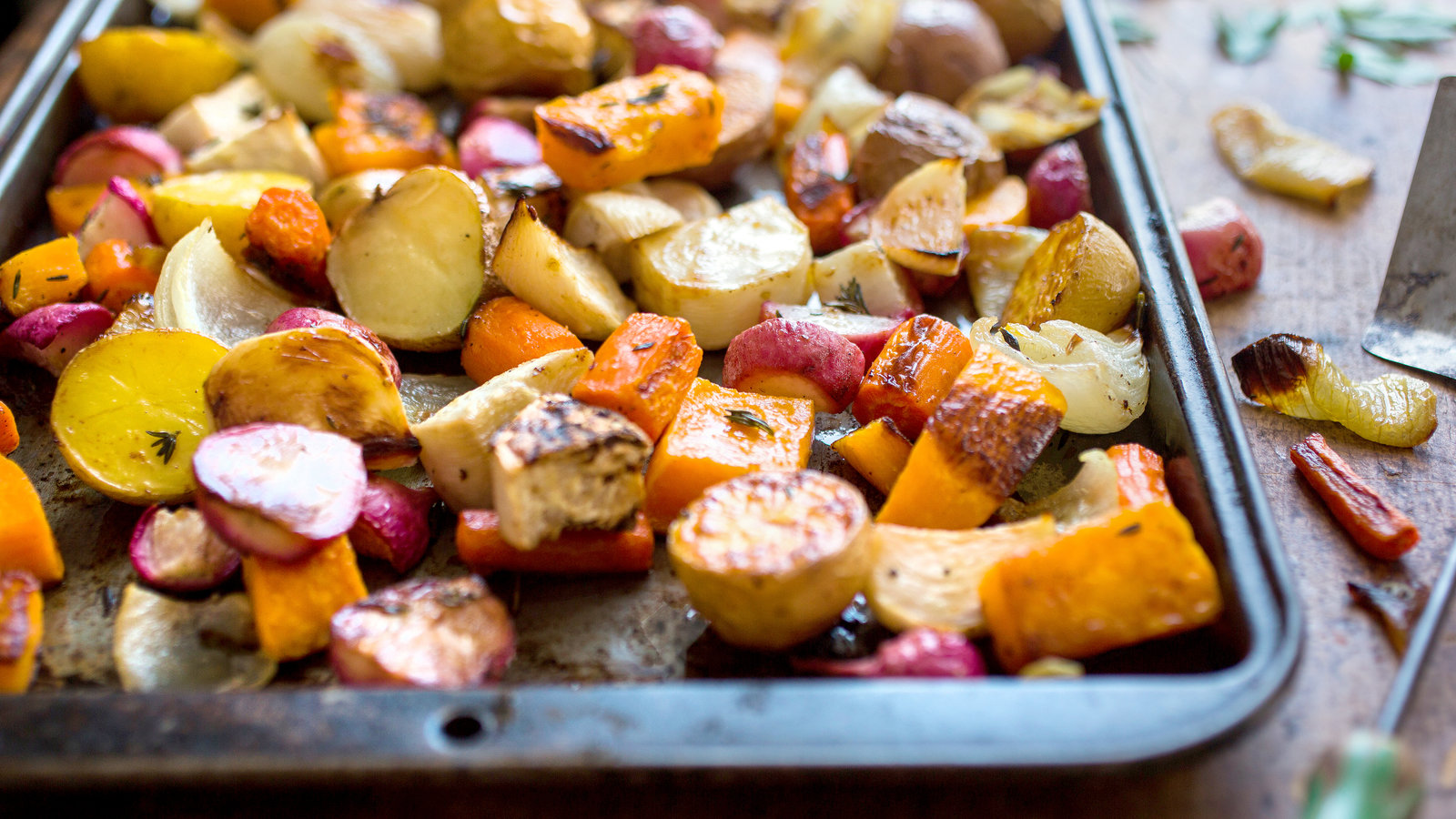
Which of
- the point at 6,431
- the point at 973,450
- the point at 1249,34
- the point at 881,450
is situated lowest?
the point at 6,431

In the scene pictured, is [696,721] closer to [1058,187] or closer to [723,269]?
[723,269]

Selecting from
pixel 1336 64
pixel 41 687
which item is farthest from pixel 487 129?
pixel 1336 64

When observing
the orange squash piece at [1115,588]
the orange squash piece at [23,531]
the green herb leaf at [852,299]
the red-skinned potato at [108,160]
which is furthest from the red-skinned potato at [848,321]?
the red-skinned potato at [108,160]

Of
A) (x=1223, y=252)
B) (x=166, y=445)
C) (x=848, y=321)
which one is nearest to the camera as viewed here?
(x=166, y=445)

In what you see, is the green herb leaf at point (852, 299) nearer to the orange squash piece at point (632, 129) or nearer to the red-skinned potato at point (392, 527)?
the orange squash piece at point (632, 129)

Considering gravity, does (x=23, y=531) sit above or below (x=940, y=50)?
below

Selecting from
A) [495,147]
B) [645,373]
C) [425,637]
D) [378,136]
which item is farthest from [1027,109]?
[425,637]

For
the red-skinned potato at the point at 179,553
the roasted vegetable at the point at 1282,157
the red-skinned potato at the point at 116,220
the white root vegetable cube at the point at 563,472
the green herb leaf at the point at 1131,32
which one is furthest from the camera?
the green herb leaf at the point at 1131,32
